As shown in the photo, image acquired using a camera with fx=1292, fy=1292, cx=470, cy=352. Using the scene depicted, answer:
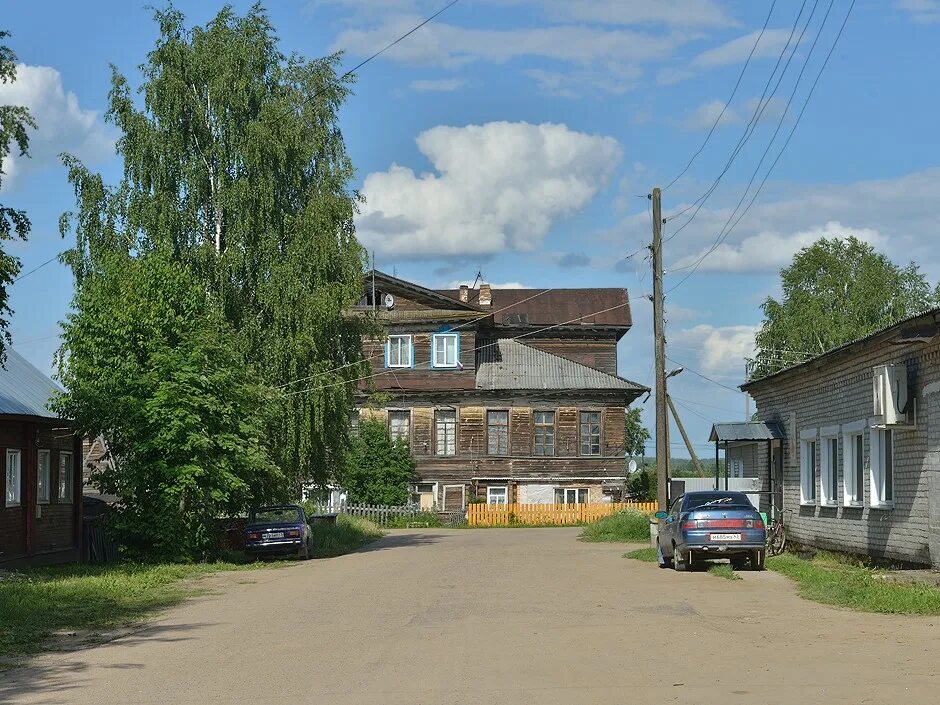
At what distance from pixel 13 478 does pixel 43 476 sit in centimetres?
208

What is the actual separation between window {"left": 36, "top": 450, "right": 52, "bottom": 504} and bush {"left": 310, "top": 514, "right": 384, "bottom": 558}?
7.91m

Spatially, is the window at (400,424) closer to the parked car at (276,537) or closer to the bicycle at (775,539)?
the parked car at (276,537)

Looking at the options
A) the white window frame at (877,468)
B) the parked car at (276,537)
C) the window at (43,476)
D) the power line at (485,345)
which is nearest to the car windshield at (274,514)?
the parked car at (276,537)

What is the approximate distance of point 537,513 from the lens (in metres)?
61.8

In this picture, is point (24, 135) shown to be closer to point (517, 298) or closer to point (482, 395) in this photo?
point (482, 395)

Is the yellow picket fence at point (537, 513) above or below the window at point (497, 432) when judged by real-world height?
below

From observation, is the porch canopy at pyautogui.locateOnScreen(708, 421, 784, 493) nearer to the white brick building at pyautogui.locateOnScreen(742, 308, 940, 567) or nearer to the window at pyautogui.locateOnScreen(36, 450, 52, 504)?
the white brick building at pyautogui.locateOnScreen(742, 308, 940, 567)

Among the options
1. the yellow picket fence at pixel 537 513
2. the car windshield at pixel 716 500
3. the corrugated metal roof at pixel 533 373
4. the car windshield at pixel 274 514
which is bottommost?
the yellow picket fence at pixel 537 513

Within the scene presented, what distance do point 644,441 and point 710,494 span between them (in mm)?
105544

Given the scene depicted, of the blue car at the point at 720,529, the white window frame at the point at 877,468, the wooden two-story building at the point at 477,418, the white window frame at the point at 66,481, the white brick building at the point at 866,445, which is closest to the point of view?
the white brick building at the point at 866,445

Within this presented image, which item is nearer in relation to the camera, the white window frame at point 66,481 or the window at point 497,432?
the white window frame at point 66,481

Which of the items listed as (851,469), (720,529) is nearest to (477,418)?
(851,469)

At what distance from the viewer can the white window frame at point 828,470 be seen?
2961cm

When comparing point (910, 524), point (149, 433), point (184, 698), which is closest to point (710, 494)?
point (910, 524)
